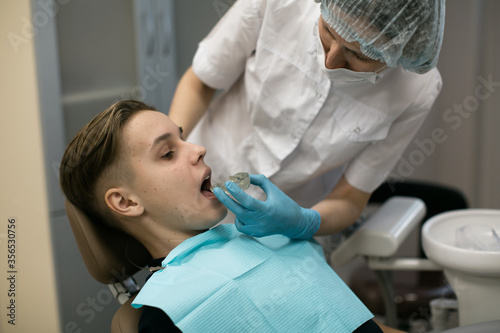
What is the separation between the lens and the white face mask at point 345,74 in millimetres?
1256

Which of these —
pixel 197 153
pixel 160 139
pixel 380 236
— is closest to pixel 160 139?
pixel 160 139

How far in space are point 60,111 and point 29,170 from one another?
12.0 inches

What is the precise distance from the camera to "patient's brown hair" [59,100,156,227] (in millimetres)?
1266

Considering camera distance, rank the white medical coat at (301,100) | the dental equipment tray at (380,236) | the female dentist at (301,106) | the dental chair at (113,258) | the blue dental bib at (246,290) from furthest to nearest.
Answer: the dental equipment tray at (380,236) < the white medical coat at (301,100) < the female dentist at (301,106) < the dental chair at (113,258) < the blue dental bib at (246,290)

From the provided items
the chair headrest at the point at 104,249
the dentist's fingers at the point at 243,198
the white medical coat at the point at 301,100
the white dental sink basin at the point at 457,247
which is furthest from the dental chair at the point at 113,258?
the white dental sink basin at the point at 457,247

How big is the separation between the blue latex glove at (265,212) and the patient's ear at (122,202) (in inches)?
9.2

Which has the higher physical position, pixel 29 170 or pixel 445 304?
pixel 29 170

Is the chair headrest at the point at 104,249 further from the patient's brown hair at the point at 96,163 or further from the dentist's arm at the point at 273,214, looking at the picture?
the dentist's arm at the point at 273,214

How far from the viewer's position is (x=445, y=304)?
1664 millimetres

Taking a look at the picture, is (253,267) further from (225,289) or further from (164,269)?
(164,269)

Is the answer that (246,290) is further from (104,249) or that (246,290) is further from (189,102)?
(189,102)

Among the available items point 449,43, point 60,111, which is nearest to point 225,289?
point 60,111

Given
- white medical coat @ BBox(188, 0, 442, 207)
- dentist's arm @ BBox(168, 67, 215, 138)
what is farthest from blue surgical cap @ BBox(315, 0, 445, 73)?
dentist's arm @ BBox(168, 67, 215, 138)

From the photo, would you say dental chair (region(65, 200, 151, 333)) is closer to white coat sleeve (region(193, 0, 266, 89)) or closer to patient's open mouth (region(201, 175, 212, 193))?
patient's open mouth (region(201, 175, 212, 193))
